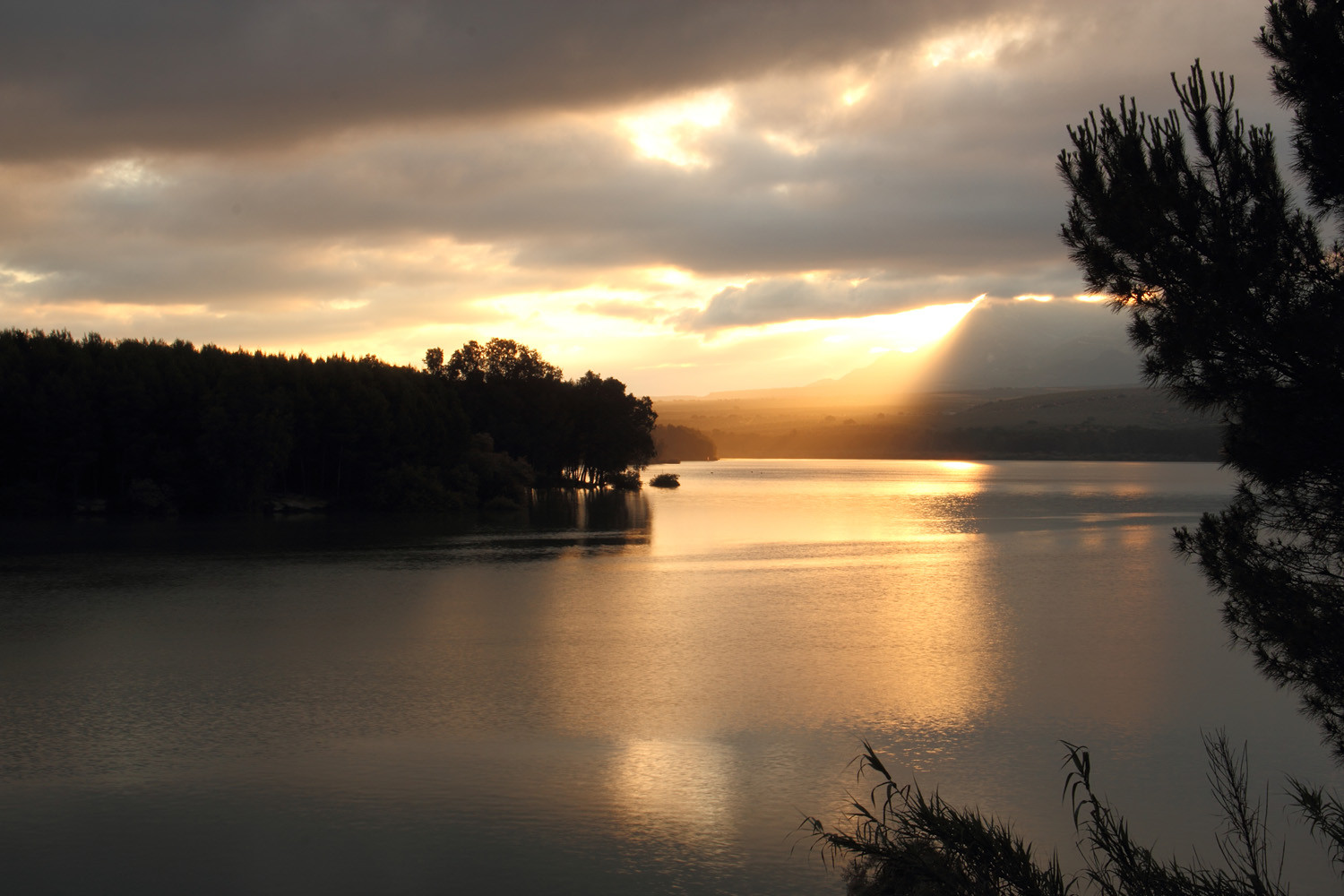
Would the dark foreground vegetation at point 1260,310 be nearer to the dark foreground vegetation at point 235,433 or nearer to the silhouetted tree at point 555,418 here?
the dark foreground vegetation at point 235,433

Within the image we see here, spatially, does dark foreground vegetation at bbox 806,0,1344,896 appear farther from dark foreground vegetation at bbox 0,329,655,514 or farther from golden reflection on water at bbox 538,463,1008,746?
dark foreground vegetation at bbox 0,329,655,514

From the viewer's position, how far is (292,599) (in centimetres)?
2550

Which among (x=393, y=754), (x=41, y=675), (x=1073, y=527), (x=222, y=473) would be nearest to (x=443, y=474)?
(x=222, y=473)

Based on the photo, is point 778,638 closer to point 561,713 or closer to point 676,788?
point 561,713

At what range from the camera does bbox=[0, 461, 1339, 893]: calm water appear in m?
9.67

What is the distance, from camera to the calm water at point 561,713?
9672 mm

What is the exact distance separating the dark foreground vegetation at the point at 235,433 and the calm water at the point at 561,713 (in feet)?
72.9

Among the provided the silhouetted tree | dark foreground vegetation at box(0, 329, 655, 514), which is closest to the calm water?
dark foreground vegetation at box(0, 329, 655, 514)

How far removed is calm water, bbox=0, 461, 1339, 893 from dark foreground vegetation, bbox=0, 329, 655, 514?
22.2 metres

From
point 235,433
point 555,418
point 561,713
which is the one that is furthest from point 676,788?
Result: point 555,418

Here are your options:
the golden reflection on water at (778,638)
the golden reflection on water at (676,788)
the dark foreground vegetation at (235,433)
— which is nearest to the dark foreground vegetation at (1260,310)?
the golden reflection on water at (676,788)

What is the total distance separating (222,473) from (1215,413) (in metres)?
56.3

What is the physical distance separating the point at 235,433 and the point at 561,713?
154 feet

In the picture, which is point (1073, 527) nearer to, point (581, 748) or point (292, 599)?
point (292, 599)
